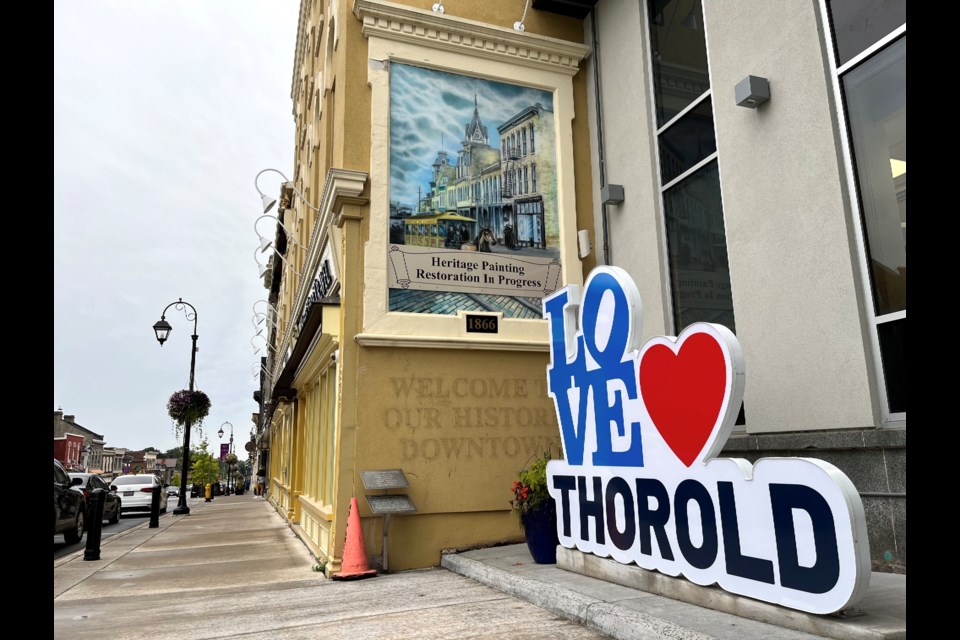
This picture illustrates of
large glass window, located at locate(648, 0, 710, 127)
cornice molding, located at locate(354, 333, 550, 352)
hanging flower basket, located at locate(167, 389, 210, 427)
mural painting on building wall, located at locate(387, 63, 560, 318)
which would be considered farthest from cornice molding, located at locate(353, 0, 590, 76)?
hanging flower basket, located at locate(167, 389, 210, 427)

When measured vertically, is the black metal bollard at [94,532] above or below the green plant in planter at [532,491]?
below

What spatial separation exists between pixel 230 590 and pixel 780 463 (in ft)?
21.5

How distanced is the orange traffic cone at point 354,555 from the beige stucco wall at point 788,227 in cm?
480

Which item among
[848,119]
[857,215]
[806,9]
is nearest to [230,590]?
[857,215]

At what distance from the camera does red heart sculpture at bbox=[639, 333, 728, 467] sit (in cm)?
498

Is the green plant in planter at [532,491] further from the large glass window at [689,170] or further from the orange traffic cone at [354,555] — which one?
the large glass window at [689,170]

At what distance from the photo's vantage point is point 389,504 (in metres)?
Answer: 8.25

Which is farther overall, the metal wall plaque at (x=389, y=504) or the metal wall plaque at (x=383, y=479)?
the metal wall plaque at (x=383, y=479)

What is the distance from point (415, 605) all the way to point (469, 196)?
234 inches

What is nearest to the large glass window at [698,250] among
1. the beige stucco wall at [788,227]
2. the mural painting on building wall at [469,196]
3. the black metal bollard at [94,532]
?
the beige stucco wall at [788,227]

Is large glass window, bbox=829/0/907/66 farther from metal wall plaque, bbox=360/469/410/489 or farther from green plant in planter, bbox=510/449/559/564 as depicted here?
metal wall plaque, bbox=360/469/410/489

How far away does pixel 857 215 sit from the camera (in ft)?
19.6

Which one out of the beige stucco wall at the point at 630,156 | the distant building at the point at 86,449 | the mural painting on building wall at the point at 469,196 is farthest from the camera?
the distant building at the point at 86,449

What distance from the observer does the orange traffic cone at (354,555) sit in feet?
26.6
